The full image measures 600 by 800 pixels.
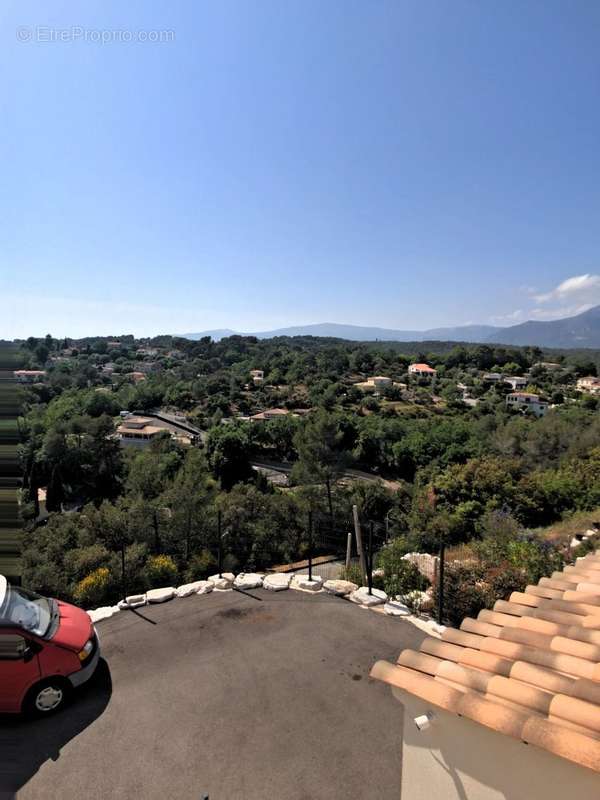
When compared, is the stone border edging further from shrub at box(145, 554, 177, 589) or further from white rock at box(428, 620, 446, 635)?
shrub at box(145, 554, 177, 589)

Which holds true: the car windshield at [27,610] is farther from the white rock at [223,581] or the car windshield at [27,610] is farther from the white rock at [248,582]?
the white rock at [248,582]

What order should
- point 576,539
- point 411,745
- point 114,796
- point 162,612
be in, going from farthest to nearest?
point 576,539 < point 162,612 < point 114,796 < point 411,745

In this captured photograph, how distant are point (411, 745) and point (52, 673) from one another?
9.64ft

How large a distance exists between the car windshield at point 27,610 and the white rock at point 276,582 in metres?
2.57

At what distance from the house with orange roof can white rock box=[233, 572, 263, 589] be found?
11.7ft

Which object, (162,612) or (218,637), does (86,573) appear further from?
(218,637)

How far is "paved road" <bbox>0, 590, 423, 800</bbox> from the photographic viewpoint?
2852 millimetres

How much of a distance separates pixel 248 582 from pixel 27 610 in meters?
2.66

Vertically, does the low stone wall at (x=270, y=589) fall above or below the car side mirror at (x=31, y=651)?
below

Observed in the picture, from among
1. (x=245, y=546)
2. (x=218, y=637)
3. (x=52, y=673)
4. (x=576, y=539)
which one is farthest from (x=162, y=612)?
(x=576, y=539)

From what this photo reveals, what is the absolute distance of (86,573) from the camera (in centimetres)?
693

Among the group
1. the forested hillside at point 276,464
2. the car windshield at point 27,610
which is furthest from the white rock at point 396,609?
the car windshield at point 27,610

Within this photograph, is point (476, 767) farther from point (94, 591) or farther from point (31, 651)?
point (94, 591)

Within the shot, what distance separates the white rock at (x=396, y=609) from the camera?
494 cm
